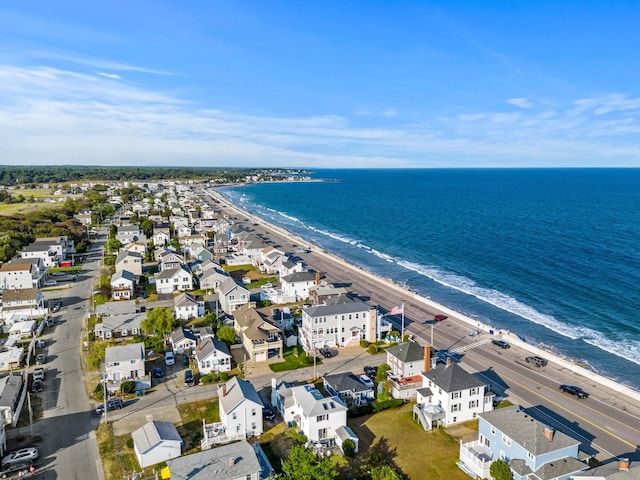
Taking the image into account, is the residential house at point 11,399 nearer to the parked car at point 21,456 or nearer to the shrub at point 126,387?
the parked car at point 21,456

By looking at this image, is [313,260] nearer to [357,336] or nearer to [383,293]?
[383,293]

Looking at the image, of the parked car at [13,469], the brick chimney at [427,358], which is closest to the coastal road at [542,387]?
the brick chimney at [427,358]

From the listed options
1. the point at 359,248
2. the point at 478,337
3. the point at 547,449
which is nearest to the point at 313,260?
the point at 359,248

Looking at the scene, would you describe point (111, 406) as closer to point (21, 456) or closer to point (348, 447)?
point (21, 456)

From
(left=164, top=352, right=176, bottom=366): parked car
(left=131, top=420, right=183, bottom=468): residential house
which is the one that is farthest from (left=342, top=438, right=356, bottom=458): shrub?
(left=164, top=352, right=176, bottom=366): parked car

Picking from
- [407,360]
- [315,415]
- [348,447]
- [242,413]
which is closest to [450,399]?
[407,360]

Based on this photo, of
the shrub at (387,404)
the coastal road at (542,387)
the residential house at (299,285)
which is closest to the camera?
the coastal road at (542,387)
